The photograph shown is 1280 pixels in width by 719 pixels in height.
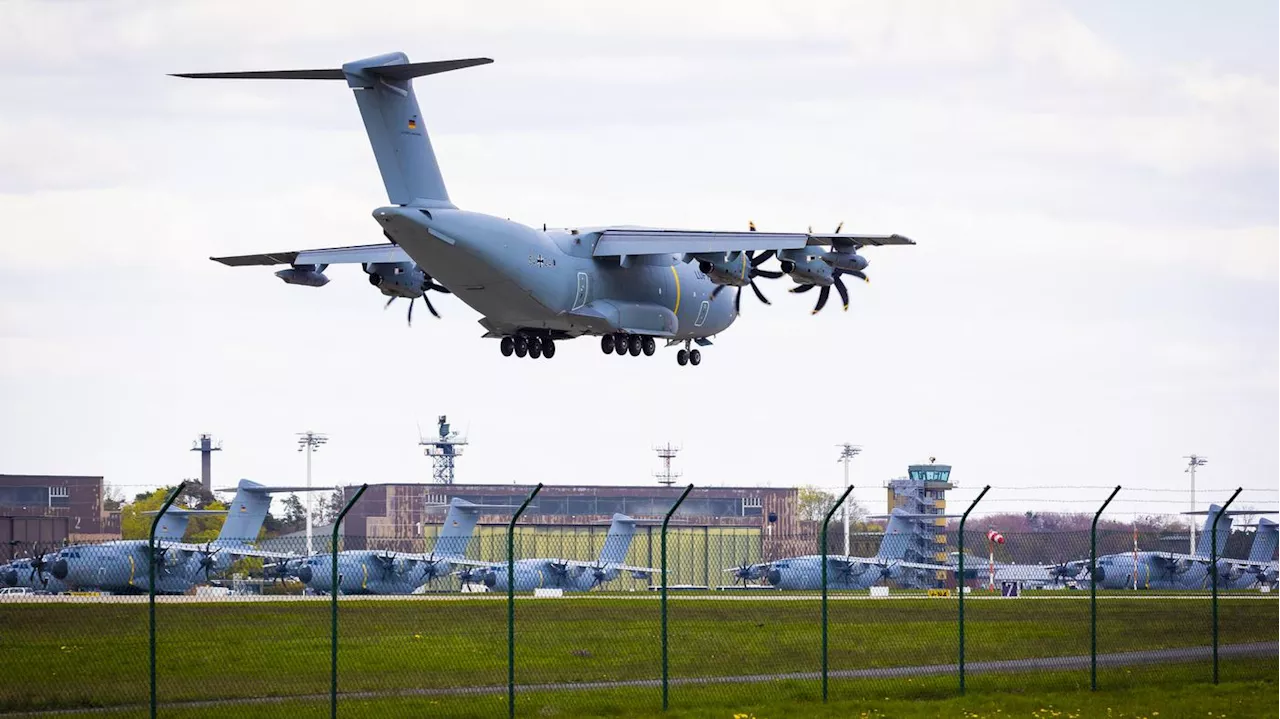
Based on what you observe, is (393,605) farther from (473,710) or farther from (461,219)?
(473,710)

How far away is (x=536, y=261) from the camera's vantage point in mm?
42812

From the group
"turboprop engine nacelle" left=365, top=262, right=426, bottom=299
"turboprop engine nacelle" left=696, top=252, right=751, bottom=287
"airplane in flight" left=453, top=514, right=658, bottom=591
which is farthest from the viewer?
"airplane in flight" left=453, top=514, right=658, bottom=591

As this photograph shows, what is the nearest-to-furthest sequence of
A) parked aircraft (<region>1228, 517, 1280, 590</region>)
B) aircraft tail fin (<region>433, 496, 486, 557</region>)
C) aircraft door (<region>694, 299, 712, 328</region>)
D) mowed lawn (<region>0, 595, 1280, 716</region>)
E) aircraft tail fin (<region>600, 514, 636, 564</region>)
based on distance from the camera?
1. mowed lawn (<region>0, 595, 1280, 716</region>)
2. aircraft door (<region>694, 299, 712, 328</region>)
3. aircraft tail fin (<region>433, 496, 486, 557</region>)
4. aircraft tail fin (<region>600, 514, 636, 564</region>)
5. parked aircraft (<region>1228, 517, 1280, 590</region>)

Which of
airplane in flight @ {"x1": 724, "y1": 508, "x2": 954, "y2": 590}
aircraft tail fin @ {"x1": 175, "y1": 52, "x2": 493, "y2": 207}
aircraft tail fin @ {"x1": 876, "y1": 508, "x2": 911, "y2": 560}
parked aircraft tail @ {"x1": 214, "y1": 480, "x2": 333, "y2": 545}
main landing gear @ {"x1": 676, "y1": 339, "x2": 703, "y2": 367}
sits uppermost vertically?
aircraft tail fin @ {"x1": 175, "y1": 52, "x2": 493, "y2": 207}

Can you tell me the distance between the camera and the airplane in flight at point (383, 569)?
6538cm

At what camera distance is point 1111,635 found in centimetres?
3706

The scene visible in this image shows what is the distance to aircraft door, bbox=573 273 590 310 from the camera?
45.3 metres

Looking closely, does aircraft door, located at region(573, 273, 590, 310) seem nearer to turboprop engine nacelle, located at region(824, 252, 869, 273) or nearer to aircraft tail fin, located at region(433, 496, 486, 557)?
turboprop engine nacelle, located at region(824, 252, 869, 273)

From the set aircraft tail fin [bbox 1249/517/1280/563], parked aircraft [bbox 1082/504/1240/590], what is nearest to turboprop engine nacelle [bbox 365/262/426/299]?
parked aircraft [bbox 1082/504/1240/590]

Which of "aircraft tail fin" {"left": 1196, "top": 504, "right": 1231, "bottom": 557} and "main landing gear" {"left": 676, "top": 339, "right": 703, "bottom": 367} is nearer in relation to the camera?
"main landing gear" {"left": 676, "top": 339, "right": 703, "bottom": 367}

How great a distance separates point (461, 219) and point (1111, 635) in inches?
681

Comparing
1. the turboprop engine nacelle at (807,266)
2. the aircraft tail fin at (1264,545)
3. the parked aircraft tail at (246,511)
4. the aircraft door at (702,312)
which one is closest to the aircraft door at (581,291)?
the turboprop engine nacelle at (807,266)

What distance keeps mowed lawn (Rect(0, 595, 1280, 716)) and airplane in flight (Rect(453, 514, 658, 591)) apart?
23015 millimetres

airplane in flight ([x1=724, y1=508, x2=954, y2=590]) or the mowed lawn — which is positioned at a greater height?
the mowed lawn
